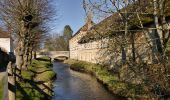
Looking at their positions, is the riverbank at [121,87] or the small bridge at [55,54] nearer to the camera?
the riverbank at [121,87]

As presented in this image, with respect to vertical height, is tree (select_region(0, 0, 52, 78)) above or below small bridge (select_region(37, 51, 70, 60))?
above

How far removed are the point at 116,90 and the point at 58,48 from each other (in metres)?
85.9

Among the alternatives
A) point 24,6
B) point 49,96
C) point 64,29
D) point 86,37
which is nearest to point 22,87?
point 49,96

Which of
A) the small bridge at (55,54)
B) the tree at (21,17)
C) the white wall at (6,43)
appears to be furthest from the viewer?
the small bridge at (55,54)

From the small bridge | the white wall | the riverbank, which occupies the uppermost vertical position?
the white wall

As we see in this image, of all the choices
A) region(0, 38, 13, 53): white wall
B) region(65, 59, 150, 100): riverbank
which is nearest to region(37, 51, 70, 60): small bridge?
region(0, 38, 13, 53): white wall

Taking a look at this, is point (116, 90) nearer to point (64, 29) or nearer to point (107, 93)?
point (107, 93)

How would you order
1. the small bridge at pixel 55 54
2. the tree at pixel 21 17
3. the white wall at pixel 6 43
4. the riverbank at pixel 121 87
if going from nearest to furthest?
the riverbank at pixel 121 87 → the tree at pixel 21 17 → the white wall at pixel 6 43 → the small bridge at pixel 55 54

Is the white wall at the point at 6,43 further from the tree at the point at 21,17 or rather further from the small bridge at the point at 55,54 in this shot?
the tree at the point at 21,17

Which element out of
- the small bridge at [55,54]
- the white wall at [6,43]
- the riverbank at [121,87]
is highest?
the white wall at [6,43]

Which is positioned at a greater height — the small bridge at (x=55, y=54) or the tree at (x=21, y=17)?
the tree at (x=21, y=17)

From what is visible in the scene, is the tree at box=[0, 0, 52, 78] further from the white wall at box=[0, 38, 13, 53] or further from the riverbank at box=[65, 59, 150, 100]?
the white wall at box=[0, 38, 13, 53]

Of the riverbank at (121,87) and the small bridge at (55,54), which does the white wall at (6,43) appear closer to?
the small bridge at (55,54)

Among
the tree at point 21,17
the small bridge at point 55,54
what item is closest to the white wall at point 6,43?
the small bridge at point 55,54
